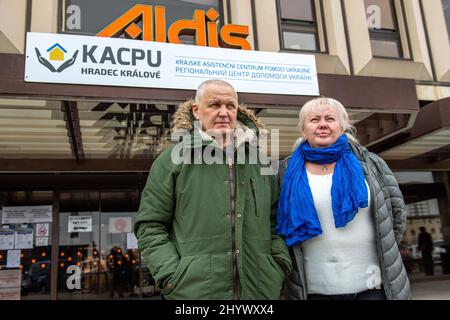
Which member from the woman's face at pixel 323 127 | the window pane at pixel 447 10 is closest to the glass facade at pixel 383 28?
the window pane at pixel 447 10

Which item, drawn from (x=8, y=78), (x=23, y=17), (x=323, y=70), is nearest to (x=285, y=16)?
(x=323, y=70)

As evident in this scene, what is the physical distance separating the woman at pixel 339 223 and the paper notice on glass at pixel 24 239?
7224mm

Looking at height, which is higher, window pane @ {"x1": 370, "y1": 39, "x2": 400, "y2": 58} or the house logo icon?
window pane @ {"x1": 370, "y1": 39, "x2": 400, "y2": 58}

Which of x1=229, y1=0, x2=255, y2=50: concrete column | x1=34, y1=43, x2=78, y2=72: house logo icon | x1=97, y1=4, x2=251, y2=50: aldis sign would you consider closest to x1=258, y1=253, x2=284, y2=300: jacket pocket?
x1=34, y1=43, x2=78, y2=72: house logo icon

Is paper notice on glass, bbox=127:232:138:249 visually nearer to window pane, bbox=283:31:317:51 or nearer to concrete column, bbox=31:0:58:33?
concrete column, bbox=31:0:58:33

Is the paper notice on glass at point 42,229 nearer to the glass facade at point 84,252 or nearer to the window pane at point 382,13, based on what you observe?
the glass facade at point 84,252

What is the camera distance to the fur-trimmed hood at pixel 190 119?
2162 mm

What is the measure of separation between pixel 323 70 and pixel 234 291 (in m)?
6.96

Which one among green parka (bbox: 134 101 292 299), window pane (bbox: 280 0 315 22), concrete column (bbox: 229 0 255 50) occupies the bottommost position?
green parka (bbox: 134 101 292 299)

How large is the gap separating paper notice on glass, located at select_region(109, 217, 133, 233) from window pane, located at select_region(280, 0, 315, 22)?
5582 mm

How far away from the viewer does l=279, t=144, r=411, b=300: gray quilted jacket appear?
80.0 inches

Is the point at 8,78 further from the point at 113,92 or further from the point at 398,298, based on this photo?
the point at 398,298

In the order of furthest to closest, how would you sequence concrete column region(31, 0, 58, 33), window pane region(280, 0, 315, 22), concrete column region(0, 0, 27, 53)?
window pane region(280, 0, 315, 22) < concrete column region(31, 0, 58, 33) < concrete column region(0, 0, 27, 53)
